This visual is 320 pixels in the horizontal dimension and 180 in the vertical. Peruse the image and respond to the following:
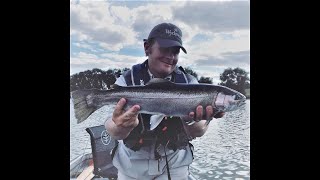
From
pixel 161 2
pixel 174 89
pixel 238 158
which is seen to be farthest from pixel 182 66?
pixel 238 158

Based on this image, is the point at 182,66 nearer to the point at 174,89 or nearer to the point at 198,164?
the point at 174,89

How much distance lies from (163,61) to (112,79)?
11.2 inches

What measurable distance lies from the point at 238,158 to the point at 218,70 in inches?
19.1

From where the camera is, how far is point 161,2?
298 cm

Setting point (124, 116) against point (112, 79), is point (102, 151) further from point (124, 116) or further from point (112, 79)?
point (112, 79)

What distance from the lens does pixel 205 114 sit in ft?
9.29

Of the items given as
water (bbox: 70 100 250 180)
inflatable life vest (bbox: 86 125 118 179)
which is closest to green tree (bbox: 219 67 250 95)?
water (bbox: 70 100 250 180)

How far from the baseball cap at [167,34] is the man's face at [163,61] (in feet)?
0.10

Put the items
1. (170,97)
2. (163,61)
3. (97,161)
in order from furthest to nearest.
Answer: (97,161), (163,61), (170,97)

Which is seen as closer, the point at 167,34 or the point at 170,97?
the point at 170,97

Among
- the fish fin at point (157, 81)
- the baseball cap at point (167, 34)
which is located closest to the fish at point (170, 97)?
the fish fin at point (157, 81)

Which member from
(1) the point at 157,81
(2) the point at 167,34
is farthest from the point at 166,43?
(1) the point at 157,81
